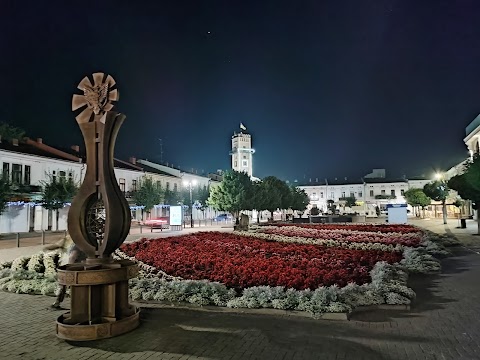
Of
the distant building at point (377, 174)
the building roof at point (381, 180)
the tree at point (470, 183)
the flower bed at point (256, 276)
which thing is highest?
the distant building at point (377, 174)

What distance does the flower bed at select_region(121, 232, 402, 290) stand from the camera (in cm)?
980

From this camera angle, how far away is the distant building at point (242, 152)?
11981 centimetres

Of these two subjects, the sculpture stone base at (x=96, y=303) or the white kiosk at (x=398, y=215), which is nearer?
the sculpture stone base at (x=96, y=303)

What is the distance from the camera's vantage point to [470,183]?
25.9 meters

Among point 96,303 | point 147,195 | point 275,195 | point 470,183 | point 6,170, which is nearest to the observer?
point 96,303

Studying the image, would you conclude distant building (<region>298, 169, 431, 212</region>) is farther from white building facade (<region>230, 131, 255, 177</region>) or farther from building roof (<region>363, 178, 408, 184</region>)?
white building facade (<region>230, 131, 255, 177</region>)

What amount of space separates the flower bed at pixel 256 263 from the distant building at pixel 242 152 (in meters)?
103

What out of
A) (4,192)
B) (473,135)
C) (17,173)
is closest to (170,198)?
(17,173)

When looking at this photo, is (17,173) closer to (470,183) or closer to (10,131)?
(10,131)

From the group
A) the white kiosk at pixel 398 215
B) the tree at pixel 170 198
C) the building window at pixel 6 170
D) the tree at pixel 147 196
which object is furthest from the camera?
the tree at pixel 170 198

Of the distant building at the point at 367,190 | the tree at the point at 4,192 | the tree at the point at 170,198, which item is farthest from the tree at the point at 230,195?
the distant building at the point at 367,190

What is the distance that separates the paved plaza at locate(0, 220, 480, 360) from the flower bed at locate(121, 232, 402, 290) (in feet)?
4.99

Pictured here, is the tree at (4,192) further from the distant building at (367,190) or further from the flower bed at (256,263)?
the distant building at (367,190)

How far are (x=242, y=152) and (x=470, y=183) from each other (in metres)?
96.3
